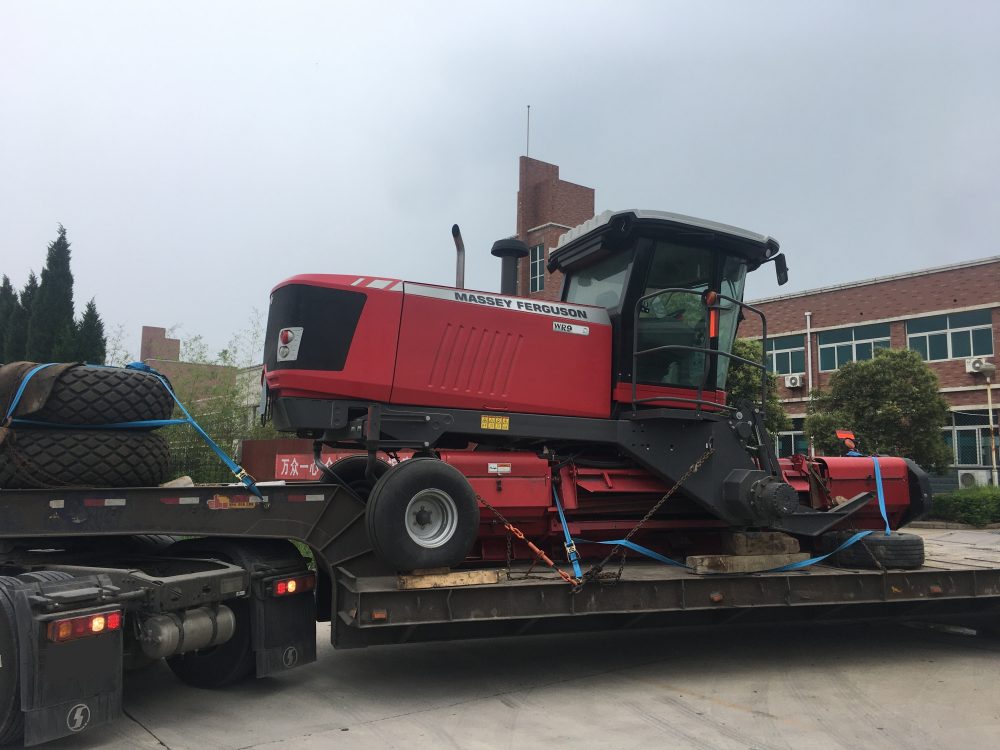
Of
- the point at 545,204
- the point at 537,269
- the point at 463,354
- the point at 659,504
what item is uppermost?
the point at 545,204

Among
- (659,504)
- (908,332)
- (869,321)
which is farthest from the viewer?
(869,321)

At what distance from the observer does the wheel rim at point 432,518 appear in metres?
5.76

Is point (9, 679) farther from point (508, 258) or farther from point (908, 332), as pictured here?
point (908, 332)

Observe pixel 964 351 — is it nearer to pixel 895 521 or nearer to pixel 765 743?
pixel 895 521

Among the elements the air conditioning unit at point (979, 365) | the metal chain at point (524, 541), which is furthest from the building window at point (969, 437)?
the metal chain at point (524, 541)

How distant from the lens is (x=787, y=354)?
33.2 m

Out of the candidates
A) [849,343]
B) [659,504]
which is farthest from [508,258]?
[849,343]

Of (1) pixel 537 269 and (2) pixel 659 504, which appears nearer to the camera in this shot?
(2) pixel 659 504

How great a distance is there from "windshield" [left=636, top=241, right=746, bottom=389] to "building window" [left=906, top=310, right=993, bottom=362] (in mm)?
24840

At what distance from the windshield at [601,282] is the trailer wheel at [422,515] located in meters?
2.33

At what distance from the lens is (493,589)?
580 cm

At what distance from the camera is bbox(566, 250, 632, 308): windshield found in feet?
23.3

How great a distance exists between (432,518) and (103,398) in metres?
2.39

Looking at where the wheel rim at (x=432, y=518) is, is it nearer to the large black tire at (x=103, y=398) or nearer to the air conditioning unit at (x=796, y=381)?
the large black tire at (x=103, y=398)
